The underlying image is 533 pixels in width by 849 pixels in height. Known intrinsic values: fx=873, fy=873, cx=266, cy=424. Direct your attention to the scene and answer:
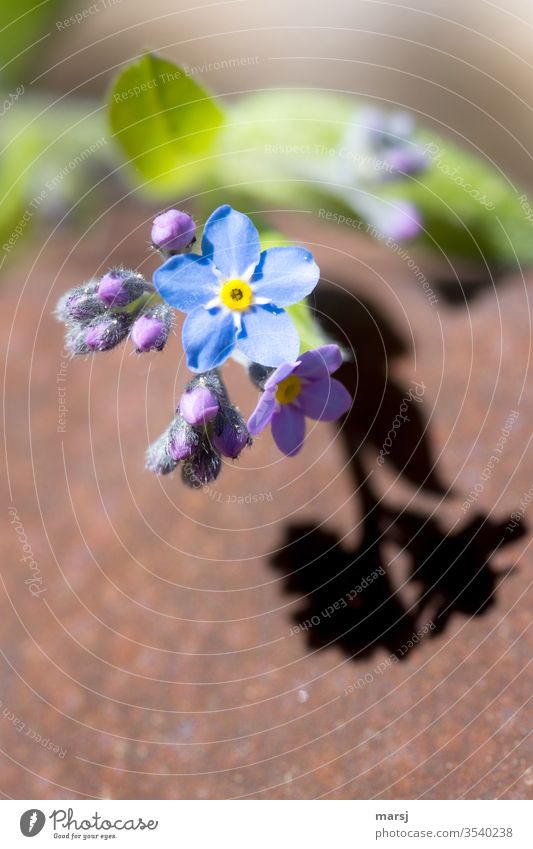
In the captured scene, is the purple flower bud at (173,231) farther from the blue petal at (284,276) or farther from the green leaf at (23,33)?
the green leaf at (23,33)

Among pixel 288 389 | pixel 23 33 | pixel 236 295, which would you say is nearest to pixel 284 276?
pixel 236 295

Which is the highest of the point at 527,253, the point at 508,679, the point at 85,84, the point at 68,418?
the point at 85,84

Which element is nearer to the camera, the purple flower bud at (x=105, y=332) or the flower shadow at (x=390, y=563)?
the purple flower bud at (x=105, y=332)

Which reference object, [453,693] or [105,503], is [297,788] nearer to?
[453,693]

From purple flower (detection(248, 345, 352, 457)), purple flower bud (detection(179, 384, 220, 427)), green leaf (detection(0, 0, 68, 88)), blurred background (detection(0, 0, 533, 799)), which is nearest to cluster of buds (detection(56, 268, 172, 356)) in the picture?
purple flower bud (detection(179, 384, 220, 427))

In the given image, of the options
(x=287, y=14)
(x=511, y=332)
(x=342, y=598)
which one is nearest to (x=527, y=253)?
(x=511, y=332)

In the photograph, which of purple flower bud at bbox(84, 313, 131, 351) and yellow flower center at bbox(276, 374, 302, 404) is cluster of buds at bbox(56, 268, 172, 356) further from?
yellow flower center at bbox(276, 374, 302, 404)

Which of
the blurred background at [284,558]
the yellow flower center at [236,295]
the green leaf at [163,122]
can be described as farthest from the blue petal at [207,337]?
the green leaf at [163,122]
